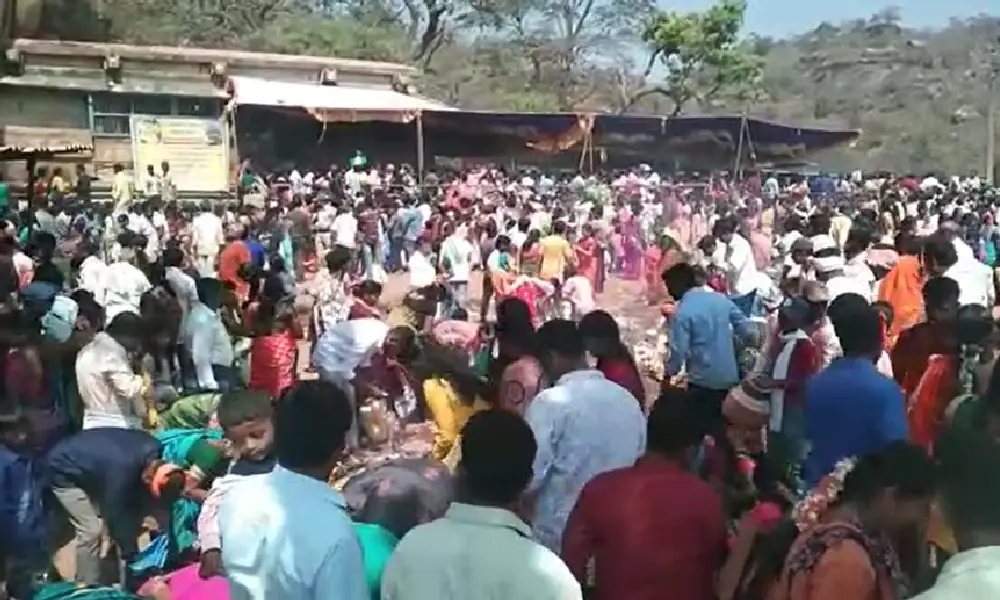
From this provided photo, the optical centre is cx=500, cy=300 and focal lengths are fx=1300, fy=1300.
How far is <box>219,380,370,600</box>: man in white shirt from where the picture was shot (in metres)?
2.61

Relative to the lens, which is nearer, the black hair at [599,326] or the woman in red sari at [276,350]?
the black hair at [599,326]

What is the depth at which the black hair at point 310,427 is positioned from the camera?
2785 millimetres

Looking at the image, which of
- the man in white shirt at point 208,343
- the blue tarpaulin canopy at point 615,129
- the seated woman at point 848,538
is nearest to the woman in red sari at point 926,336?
the seated woman at point 848,538

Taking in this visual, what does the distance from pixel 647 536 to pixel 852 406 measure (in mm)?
1214

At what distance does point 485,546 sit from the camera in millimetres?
2533

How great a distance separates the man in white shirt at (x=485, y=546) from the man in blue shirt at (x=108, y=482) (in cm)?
201

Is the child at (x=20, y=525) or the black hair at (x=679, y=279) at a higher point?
the black hair at (x=679, y=279)

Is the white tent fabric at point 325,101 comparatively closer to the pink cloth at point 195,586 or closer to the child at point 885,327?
the child at point 885,327

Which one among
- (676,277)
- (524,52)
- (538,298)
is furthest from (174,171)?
(524,52)

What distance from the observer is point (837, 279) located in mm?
7086

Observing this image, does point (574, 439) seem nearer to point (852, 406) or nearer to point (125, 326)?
point (852, 406)

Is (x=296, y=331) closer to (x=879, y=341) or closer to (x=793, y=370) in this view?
(x=793, y=370)

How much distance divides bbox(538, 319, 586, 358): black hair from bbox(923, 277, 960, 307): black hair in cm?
155

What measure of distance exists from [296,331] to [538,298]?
3.62m
